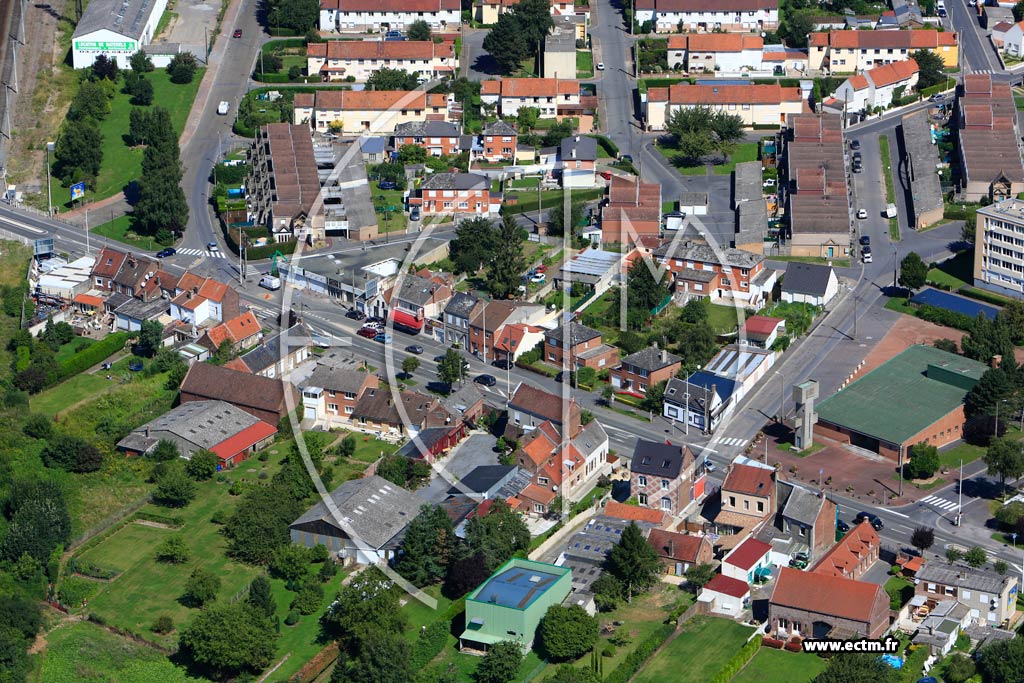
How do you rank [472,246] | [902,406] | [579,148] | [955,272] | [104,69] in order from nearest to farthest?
[902,406] → [472,246] → [955,272] → [579,148] → [104,69]

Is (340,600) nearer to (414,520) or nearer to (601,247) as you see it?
(414,520)

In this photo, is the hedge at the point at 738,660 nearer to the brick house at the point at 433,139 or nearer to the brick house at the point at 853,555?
the brick house at the point at 853,555

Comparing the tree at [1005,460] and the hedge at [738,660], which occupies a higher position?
the tree at [1005,460]

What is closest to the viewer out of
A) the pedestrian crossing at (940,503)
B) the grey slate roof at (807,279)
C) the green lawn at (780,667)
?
the green lawn at (780,667)

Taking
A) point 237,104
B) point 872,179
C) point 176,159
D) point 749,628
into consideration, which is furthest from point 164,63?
point 749,628

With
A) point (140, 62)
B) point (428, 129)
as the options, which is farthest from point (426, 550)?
point (140, 62)

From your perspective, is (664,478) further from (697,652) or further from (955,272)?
(955,272)

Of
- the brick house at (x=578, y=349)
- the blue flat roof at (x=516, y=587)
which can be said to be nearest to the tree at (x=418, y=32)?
the brick house at (x=578, y=349)
